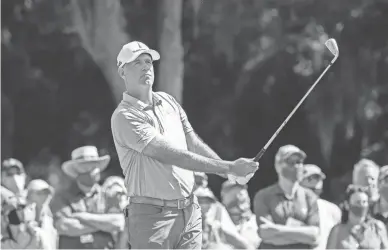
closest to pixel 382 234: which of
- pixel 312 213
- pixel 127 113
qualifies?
pixel 312 213

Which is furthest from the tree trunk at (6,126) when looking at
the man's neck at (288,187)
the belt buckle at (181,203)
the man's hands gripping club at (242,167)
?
the man's hands gripping club at (242,167)

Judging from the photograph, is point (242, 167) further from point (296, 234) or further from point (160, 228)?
point (296, 234)

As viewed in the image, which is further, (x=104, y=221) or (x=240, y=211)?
(x=240, y=211)

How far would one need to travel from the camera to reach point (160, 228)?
5.61 meters

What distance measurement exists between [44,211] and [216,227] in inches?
47.7

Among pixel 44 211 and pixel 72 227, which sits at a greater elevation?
pixel 44 211

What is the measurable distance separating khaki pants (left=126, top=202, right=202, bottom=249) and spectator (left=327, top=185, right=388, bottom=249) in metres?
2.59

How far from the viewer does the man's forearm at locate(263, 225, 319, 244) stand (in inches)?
311

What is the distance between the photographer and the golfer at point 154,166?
555cm

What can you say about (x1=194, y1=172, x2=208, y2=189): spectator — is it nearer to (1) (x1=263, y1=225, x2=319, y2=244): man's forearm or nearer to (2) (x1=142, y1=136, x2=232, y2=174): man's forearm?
(1) (x1=263, y1=225, x2=319, y2=244): man's forearm

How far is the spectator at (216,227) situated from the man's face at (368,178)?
2.92 ft

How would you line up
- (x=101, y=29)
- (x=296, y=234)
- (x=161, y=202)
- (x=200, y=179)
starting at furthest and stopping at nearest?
(x=101, y=29)
(x=200, y=179)
(x=296, y=234)
(x=161, y=202)

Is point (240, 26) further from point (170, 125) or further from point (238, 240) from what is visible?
point (170, 125)

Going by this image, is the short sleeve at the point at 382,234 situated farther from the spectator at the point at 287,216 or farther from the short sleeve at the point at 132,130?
the short sleeve at the point at 132,130
